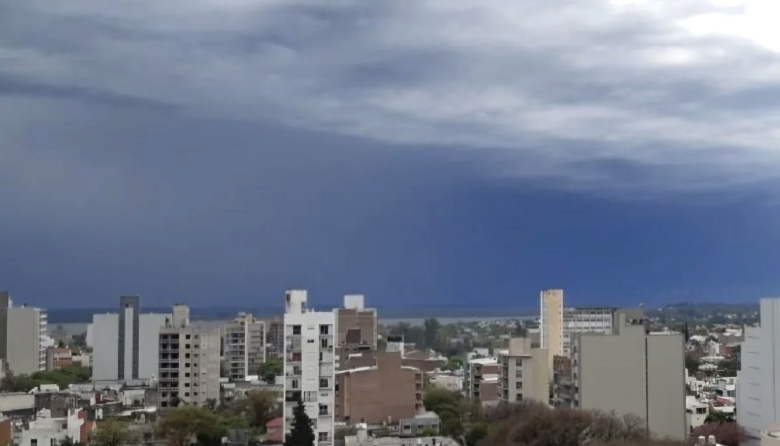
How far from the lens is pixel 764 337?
1920 cm

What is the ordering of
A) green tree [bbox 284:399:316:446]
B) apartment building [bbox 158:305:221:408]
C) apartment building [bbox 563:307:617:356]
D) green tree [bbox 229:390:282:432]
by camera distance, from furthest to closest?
apartment building [bbox 563:307:617:356] < apartment building [bbox 158:305:221:408] < green tree [bbox 229:390:282:432] < green tree [bbox 284:399:316:446]

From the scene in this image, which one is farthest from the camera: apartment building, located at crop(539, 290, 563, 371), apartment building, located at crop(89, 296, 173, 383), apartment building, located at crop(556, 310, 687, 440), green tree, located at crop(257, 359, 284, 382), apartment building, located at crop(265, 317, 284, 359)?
apartment building, located at crop(265, 317, 284, 359)

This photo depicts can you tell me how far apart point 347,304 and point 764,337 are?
23.2 m

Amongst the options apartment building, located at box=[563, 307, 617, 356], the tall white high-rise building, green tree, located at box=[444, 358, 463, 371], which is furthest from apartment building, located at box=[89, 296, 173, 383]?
the tall white high-rise building

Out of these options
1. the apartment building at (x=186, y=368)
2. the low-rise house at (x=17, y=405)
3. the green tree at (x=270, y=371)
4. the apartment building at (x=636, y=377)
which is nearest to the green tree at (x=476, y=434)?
the apartment building at (x=636, y=377)

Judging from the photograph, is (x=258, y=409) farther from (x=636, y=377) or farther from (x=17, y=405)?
(x=636, y=377)

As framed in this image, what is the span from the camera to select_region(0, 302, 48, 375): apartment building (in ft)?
116

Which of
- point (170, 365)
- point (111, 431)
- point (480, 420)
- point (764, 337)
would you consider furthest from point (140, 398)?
point (764, 337)

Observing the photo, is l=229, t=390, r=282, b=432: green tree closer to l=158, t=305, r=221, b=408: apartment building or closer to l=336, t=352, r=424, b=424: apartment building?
l=336, t=352, r=424, b=424: apartment building

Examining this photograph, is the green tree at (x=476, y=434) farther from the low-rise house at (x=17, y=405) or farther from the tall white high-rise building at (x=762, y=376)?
the low-rise house at (x=17, y=405)

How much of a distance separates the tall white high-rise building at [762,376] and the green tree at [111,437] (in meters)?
12.0

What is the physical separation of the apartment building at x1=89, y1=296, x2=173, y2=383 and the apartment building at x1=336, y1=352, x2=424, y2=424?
13008 millimetres

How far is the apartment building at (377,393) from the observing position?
22391 millimetres

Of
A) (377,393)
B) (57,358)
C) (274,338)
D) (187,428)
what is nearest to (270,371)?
(377,393)
